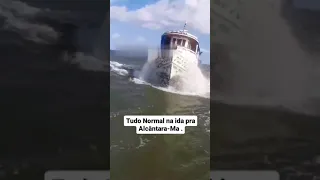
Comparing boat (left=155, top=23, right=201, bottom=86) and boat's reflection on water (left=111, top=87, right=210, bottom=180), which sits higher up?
boat (left=155, top=23, right=201, bottom=86)

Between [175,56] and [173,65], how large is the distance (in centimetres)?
5

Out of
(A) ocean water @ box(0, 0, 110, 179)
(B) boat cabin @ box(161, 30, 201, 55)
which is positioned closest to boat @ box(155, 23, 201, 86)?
(B) boat cabin @ box(161, 30, 201, 55)

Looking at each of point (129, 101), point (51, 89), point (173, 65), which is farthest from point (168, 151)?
point (51, 89)

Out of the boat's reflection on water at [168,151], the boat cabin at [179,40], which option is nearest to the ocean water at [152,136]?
the boat's reflection on water at [168,151]

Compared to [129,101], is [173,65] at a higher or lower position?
higher

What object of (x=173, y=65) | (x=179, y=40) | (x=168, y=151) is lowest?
(x=168, y=151)

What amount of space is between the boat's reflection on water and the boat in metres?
0.09

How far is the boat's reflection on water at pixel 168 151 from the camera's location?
228 centimetres

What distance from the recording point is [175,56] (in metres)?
2.28

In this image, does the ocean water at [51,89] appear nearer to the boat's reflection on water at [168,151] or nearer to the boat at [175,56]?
the boat's reflection on water at [168,151]

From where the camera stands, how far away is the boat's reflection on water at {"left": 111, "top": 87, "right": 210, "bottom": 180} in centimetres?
228

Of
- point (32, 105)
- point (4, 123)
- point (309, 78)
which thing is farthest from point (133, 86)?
point (309, 78)

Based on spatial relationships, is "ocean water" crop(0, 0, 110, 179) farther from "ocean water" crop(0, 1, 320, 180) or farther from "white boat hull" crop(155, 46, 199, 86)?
"white boat hull" crop(155, 46, 199, 86)

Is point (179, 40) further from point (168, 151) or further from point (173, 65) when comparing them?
point (168, 151)
